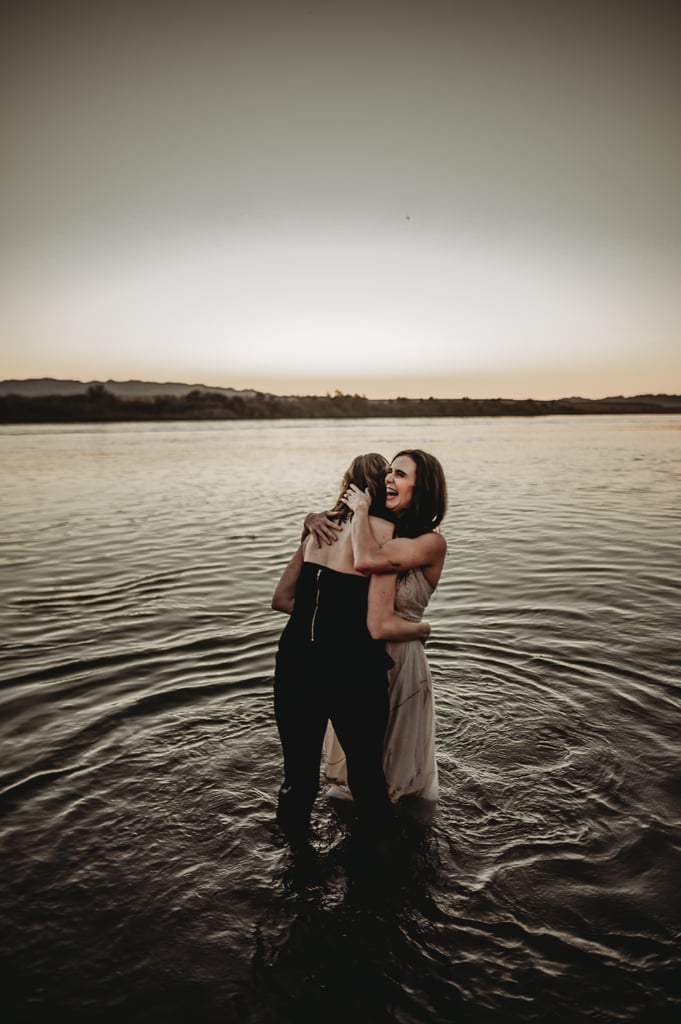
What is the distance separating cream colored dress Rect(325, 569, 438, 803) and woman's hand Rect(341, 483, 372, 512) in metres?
0.67

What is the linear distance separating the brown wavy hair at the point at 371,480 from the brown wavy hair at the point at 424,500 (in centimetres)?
16

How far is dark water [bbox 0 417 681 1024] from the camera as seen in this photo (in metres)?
3.23

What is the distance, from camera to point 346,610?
353cm

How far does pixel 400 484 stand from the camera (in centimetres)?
371

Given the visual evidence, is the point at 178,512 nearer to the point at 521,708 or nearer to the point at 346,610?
the point at 521,708

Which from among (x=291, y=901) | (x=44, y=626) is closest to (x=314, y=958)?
(x=291, y=901)

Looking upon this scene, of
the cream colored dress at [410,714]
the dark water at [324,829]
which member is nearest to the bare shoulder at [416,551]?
the cream colored dress at [410,714]

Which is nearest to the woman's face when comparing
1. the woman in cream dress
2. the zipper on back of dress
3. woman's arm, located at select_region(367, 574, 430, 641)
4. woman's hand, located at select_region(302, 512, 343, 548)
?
the woman in cream dress

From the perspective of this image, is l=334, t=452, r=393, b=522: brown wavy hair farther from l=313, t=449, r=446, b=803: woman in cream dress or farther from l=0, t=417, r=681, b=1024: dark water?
l=0, t=417, r=681, b=1024: dark water

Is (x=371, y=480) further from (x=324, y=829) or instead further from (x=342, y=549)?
(x=324, y=829)

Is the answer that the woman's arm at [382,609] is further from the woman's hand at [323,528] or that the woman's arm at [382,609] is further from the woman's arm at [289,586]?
the woman's arm at [289,586]

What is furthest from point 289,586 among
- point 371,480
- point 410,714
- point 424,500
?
point 410,714

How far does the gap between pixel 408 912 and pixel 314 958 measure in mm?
606

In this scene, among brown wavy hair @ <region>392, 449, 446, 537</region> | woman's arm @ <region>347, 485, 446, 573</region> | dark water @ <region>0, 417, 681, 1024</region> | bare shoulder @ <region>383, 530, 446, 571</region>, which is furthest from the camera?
brown wavy hair @ <region>392, 449, 446, 537</region>
